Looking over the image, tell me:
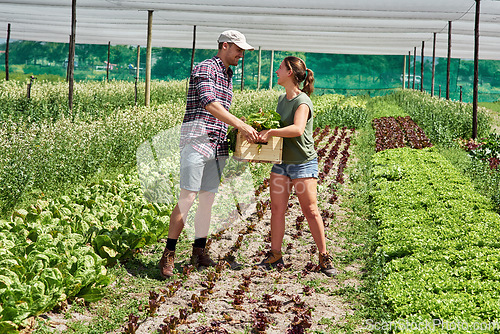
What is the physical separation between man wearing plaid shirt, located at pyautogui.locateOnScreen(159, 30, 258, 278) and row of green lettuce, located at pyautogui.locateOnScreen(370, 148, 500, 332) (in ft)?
5.09

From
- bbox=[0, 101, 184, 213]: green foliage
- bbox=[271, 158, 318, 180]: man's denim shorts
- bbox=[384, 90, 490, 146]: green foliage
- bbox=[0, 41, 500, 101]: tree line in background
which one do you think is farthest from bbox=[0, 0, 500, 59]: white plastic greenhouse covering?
bbox=[0, 41, 500, 101]: tree line in background

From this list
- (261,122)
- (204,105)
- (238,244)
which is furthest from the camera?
(238,244)

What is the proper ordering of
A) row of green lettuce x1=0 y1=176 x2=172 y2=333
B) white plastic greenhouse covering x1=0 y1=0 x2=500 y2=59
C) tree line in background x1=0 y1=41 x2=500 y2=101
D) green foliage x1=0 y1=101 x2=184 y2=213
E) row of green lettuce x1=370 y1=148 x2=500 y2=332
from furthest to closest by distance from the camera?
tree line in background x1=0 y1=41 x2=500 y2=101, white plastic greenhouse covering x1=0 y1=0 x2=500 y2=59, green foliage x1=0 y1=101 x2=184 y2=213, row of green lettuce x1=370 y1=148 x2=500 y2=332, row of green lettuce x1=0 y1=176 x2=172 y2=333

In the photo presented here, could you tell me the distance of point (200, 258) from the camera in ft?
13.6

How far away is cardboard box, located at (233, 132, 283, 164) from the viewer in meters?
3.84

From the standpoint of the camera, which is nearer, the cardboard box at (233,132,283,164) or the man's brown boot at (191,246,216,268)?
the cardboard box at (233,132,283,164)

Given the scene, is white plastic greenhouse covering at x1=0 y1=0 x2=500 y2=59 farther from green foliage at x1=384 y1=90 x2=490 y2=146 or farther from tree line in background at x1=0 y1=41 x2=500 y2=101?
tree line in background at x1=0 y1=41 x2=500 y2=101

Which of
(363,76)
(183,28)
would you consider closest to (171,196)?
(183,28)

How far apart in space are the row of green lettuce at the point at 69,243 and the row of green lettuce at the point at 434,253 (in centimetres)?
202

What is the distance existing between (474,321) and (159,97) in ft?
57.1

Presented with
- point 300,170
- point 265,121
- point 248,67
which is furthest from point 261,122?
point 248,67

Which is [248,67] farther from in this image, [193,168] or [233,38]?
[193,168]

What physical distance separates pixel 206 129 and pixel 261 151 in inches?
18.1

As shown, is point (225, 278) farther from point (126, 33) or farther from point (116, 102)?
point (126, 33)
